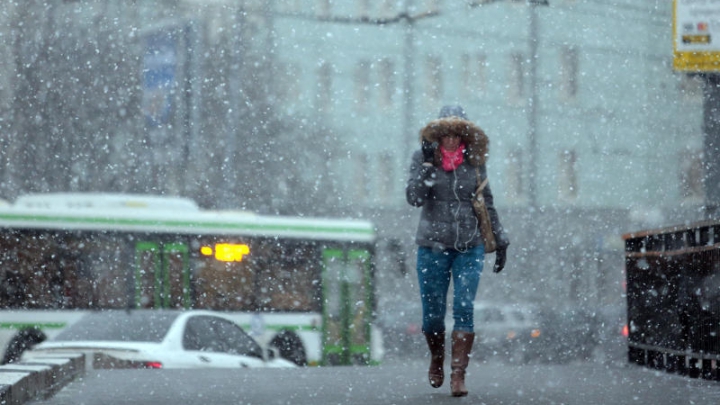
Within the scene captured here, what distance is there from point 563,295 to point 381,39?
36.7 feet

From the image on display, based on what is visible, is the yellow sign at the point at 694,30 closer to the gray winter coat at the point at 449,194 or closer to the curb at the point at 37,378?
the gray winter coat at the point at 449,194

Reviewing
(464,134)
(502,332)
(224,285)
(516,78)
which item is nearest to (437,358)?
(464,134)

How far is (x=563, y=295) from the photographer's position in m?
48.5

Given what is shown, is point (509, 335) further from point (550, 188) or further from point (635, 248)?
point (550, 188)

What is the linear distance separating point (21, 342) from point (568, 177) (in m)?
34.1

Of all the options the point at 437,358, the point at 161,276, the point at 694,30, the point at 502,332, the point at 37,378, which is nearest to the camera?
the point at 437,358

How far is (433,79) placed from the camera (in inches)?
2003

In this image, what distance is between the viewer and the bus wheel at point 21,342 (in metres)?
18.6

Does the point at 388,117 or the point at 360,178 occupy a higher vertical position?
the point at 388,117

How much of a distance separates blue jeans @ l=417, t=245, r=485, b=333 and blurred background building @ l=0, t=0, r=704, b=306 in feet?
95.6

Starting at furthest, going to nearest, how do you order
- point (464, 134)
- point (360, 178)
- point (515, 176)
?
point (360, 178)
point (515, 176)
point (464, 134)

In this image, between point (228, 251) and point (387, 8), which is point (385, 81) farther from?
point (228, 251)

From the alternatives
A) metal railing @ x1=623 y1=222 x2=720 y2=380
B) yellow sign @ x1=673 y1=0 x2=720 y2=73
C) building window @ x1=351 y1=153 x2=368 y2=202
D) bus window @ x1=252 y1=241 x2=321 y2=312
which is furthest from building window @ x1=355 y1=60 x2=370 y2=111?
metal railing @ x1=623 y1=222 x2=720 y2=380

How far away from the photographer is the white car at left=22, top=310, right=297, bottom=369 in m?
13.2
